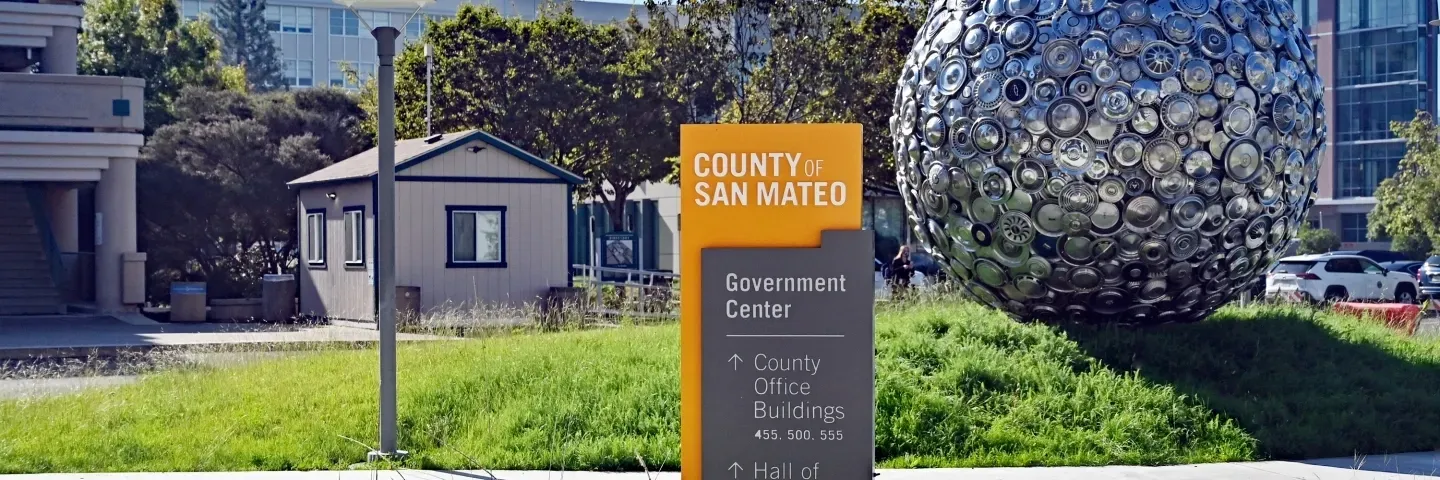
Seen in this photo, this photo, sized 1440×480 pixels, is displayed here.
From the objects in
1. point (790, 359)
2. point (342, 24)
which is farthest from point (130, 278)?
point (342, 24)

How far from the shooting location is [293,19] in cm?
10581

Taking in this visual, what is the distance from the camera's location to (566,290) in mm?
24203

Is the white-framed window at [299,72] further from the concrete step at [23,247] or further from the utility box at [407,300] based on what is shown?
the utility box at [407,300]

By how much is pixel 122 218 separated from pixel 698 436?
78.3 ft

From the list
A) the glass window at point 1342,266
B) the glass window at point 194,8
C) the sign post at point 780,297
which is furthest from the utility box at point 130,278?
the glass window at point 194,8

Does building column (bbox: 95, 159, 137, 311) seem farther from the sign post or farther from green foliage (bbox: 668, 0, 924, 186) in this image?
the sign post

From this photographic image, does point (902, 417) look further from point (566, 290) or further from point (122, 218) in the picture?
point (122, 218)

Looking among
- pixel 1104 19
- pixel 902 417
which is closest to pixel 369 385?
pixel 902 417

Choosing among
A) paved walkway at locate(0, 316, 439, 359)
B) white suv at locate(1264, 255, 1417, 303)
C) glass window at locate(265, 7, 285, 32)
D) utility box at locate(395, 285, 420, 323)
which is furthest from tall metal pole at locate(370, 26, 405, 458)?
glass window at locate(265, 7, 285, 32)

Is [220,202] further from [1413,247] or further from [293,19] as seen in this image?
[293,19]

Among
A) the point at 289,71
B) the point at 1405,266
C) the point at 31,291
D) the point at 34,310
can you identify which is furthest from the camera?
the point at 289,71

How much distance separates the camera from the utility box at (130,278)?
26984 millimetres

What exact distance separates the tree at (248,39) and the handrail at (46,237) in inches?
2847

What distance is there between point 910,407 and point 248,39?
3885 inches
